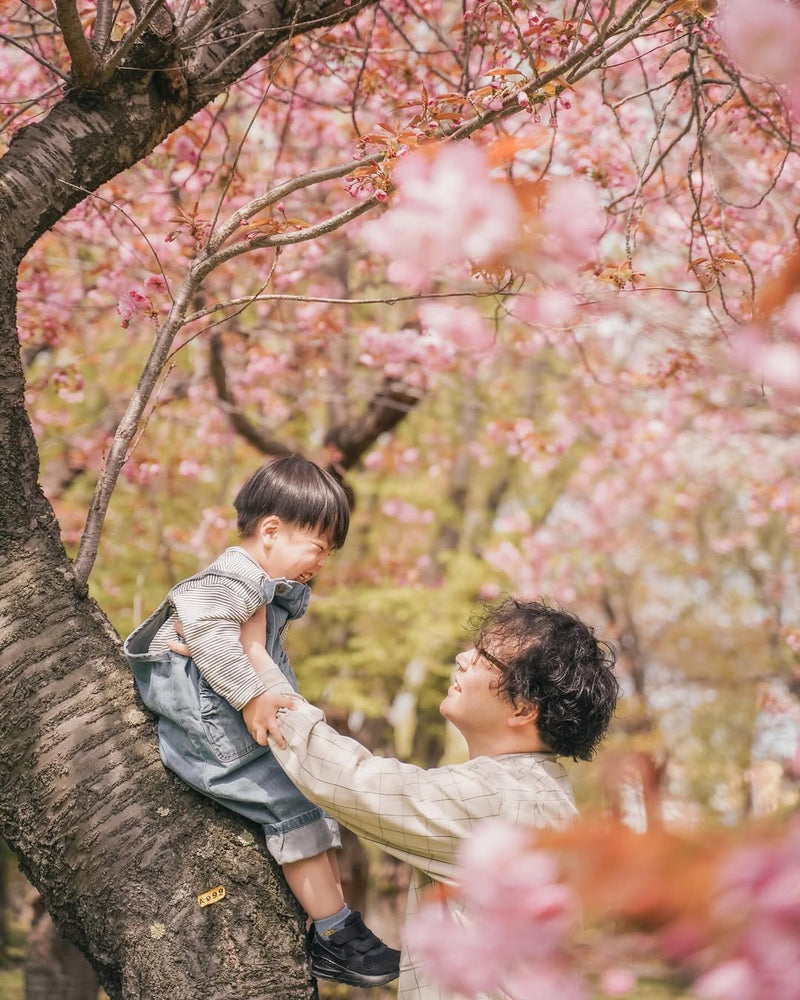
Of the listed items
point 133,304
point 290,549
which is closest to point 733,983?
point 290,549

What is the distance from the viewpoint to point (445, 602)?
23.3 feet

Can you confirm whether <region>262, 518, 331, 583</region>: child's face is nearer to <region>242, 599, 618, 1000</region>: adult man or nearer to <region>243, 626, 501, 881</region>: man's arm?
<region>242, 599, 618, 1000</region>: adult man

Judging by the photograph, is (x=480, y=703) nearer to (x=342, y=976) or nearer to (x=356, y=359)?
(x=342, y=976)

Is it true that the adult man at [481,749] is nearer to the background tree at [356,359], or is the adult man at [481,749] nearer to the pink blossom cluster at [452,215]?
the background tree at [356,359]

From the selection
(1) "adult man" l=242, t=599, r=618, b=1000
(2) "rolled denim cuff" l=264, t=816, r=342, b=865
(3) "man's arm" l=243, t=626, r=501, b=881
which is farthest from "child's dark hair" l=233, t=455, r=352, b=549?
(2) "rolled denim cuff" l=264, t=816, r=342, b=865

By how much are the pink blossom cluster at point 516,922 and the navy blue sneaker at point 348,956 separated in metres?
1.07

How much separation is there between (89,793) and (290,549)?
705 millimetres

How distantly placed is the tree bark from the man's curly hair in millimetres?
636

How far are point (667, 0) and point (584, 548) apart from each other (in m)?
9.21

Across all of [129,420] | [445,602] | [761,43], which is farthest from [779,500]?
[761,43]

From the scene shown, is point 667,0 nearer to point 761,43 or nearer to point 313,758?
point 761,43

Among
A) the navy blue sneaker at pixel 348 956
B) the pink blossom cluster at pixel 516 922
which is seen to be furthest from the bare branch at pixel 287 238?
the navy blue sneaker at pixel 348 956

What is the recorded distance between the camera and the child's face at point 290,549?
2.12 m

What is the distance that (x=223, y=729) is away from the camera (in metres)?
1.82
